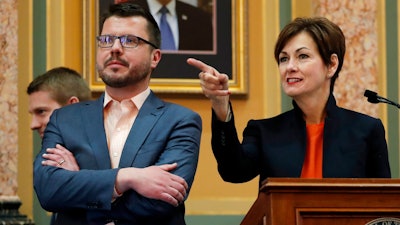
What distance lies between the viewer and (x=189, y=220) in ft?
21.3

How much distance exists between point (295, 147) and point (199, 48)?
249cm

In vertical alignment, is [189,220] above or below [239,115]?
below

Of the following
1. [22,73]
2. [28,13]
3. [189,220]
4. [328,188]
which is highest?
[28,13]

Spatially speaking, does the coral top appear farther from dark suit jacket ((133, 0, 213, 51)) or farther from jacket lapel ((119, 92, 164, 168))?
dark suit jacket ((133, 0, 213, 51))

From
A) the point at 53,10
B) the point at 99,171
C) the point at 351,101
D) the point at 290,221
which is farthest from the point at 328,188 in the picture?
the point at 53,10

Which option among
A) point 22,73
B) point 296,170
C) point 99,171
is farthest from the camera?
point 22,73

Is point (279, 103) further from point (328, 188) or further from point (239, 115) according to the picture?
point (328, 188)

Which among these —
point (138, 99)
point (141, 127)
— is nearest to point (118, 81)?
point (138, 99)

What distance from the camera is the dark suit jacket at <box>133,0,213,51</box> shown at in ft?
21.8

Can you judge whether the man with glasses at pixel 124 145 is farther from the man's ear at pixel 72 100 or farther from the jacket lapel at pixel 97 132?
Result: the man's ear at pixel 72 100

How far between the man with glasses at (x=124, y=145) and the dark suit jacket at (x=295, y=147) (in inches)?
8.5

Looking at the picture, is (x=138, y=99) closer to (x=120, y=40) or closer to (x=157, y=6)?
(x=120, y=40)

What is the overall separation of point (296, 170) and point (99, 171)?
0.90 m

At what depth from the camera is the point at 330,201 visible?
3578mm
